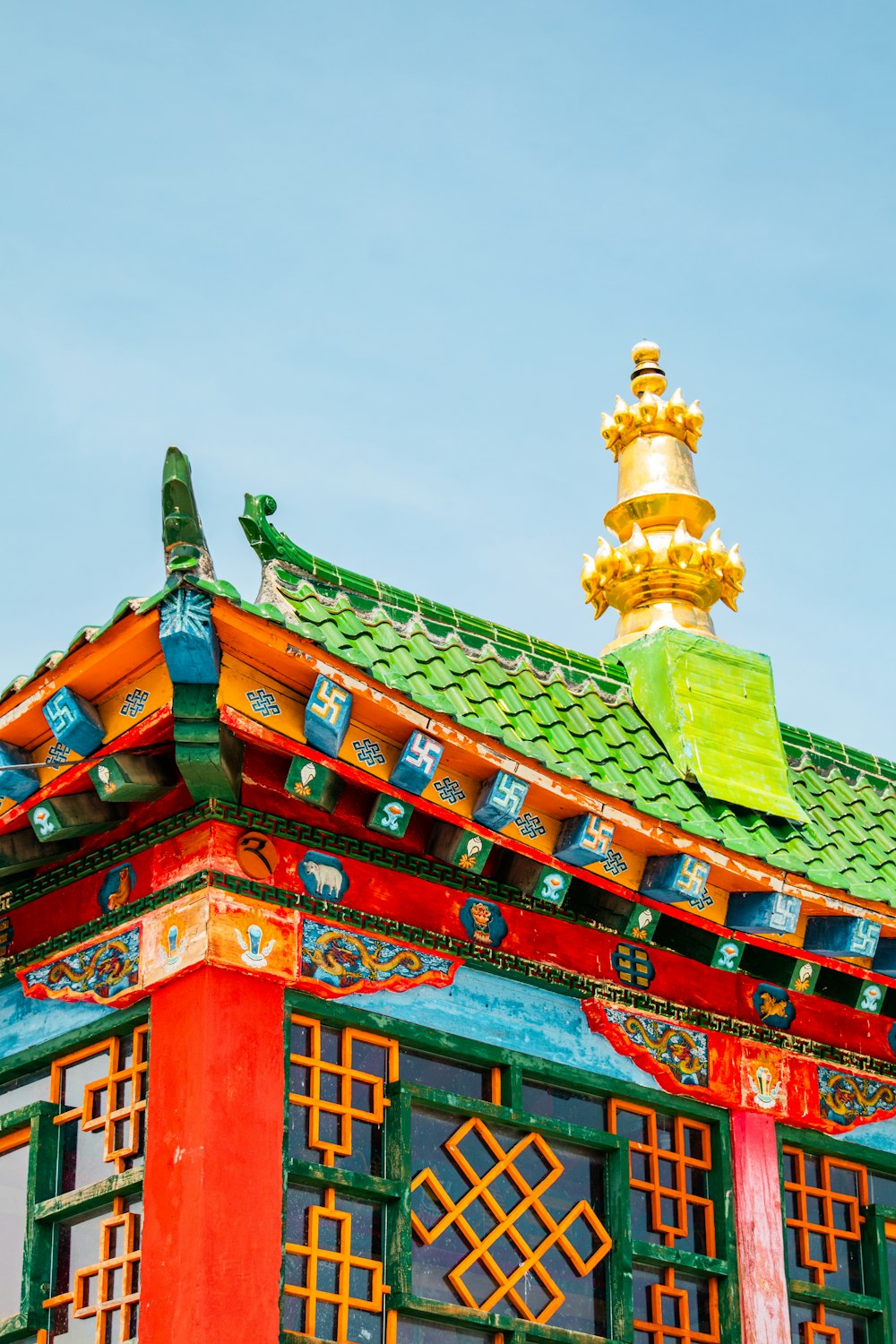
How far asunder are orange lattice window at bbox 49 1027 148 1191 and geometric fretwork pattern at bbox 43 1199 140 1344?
9.5 inches

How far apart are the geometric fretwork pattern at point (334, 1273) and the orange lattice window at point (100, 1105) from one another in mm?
756

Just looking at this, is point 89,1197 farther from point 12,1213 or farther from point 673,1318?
point 673,1318

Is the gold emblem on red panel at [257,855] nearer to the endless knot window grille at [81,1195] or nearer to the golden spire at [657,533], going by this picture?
the endless knot window grille at [81,1195]

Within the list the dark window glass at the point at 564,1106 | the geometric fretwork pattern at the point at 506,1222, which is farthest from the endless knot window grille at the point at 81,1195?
the dark window glass at the point at 564,1106

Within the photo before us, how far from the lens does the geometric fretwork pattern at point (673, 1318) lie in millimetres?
9406

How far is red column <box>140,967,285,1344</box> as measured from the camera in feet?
26.1

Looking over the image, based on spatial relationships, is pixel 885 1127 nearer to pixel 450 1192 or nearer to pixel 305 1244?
pixel 450 1192

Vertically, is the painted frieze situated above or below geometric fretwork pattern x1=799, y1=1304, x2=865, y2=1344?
above

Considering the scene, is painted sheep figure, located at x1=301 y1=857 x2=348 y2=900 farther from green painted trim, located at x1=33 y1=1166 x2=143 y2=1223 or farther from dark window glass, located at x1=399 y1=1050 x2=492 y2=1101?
green painted trim, located at x1=33 y1=1166 x2=143 y2=1223

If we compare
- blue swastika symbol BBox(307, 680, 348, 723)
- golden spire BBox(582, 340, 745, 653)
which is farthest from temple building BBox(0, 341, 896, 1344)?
golden spire BBox(582, 340, 745, 653)

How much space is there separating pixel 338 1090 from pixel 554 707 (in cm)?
223

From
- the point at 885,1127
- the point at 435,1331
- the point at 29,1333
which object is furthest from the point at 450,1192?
the point at 885,1127

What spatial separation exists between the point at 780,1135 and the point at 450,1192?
73.4 inches

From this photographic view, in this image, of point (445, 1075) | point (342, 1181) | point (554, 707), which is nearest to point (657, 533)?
point (554, 707)
